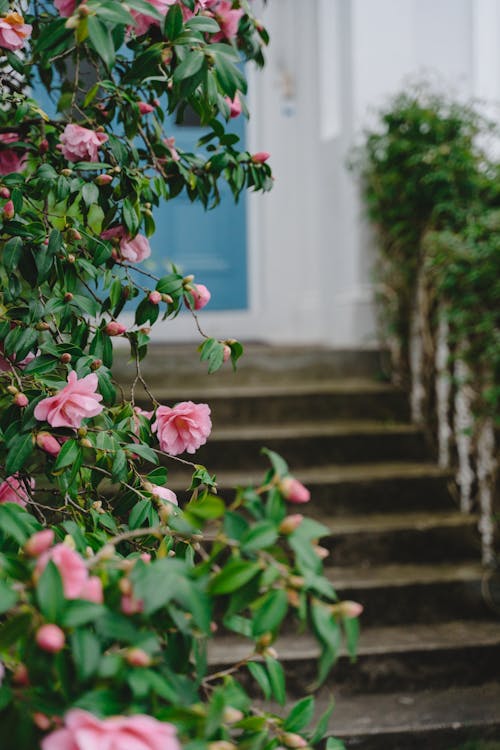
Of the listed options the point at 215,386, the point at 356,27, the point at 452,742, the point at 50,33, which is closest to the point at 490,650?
the point at 452,742

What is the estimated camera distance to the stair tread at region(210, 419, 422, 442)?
11.0 feet

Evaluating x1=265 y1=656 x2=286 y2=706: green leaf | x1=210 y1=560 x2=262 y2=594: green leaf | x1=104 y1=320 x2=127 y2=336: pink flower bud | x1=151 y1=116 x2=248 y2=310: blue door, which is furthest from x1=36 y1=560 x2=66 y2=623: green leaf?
x1=151 y1=116 x2=248 y2=310: blue door

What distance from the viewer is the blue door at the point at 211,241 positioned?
15.8ft

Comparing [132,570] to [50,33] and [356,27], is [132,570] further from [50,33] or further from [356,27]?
[356,27]

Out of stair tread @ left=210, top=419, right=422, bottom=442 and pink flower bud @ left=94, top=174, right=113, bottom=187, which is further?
stair tread @ left=210, top=419, right=422, bottom=442

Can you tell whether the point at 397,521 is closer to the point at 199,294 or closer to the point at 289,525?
the point at 199,294

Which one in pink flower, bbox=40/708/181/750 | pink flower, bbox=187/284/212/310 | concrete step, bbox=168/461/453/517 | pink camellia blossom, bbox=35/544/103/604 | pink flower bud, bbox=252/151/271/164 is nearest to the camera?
pink flower, bbox=40/708/181/750

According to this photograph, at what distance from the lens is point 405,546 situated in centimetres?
306

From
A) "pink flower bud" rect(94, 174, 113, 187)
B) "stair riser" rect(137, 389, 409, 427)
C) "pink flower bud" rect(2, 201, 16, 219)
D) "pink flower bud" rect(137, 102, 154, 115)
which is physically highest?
"pink flower bud" rect(137, 102, 154, 115)

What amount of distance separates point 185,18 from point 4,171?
1.43 feet

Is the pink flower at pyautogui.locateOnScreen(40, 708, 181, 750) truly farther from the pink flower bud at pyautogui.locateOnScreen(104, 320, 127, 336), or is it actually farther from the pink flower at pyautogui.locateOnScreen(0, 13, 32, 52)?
the pink flower at pyautogui.locateOnScreen(0, 13, 32, 52)

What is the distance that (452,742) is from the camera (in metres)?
2.33

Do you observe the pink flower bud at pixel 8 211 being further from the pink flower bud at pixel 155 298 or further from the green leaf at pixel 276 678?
the green leaf at pixel 276 678

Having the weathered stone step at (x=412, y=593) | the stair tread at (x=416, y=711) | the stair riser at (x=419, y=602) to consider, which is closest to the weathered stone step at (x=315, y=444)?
the weathered stone step at (x=412, y=593)
